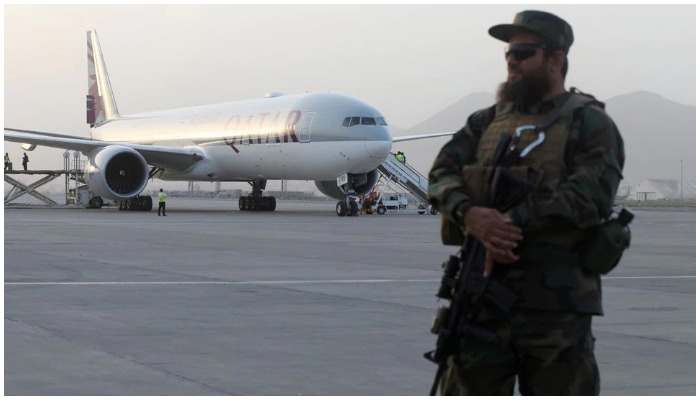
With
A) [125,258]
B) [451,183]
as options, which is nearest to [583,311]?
[451,183]

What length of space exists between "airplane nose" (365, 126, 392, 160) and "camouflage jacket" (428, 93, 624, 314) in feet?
101

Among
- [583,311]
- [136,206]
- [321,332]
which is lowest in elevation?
[136,206]

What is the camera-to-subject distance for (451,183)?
13.7 feet

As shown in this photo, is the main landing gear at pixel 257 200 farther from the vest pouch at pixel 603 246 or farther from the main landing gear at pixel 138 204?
the vest pouch at pixel 603 246

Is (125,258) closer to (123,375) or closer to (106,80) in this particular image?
(123,375)

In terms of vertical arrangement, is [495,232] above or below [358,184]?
above

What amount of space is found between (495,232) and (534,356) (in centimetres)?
48

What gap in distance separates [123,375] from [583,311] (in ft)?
11.0

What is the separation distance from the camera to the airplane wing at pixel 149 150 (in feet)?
129

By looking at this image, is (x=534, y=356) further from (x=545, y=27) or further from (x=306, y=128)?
(x=306, y=128)

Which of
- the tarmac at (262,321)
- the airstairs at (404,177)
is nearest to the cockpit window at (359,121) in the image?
the airstairs at (404,177)

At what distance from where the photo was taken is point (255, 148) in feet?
125

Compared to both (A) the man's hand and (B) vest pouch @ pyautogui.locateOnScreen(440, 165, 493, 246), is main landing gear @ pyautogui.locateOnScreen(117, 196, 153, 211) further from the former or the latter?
(A) the man's hand

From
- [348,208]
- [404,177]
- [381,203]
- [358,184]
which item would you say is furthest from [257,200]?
[348,208]
